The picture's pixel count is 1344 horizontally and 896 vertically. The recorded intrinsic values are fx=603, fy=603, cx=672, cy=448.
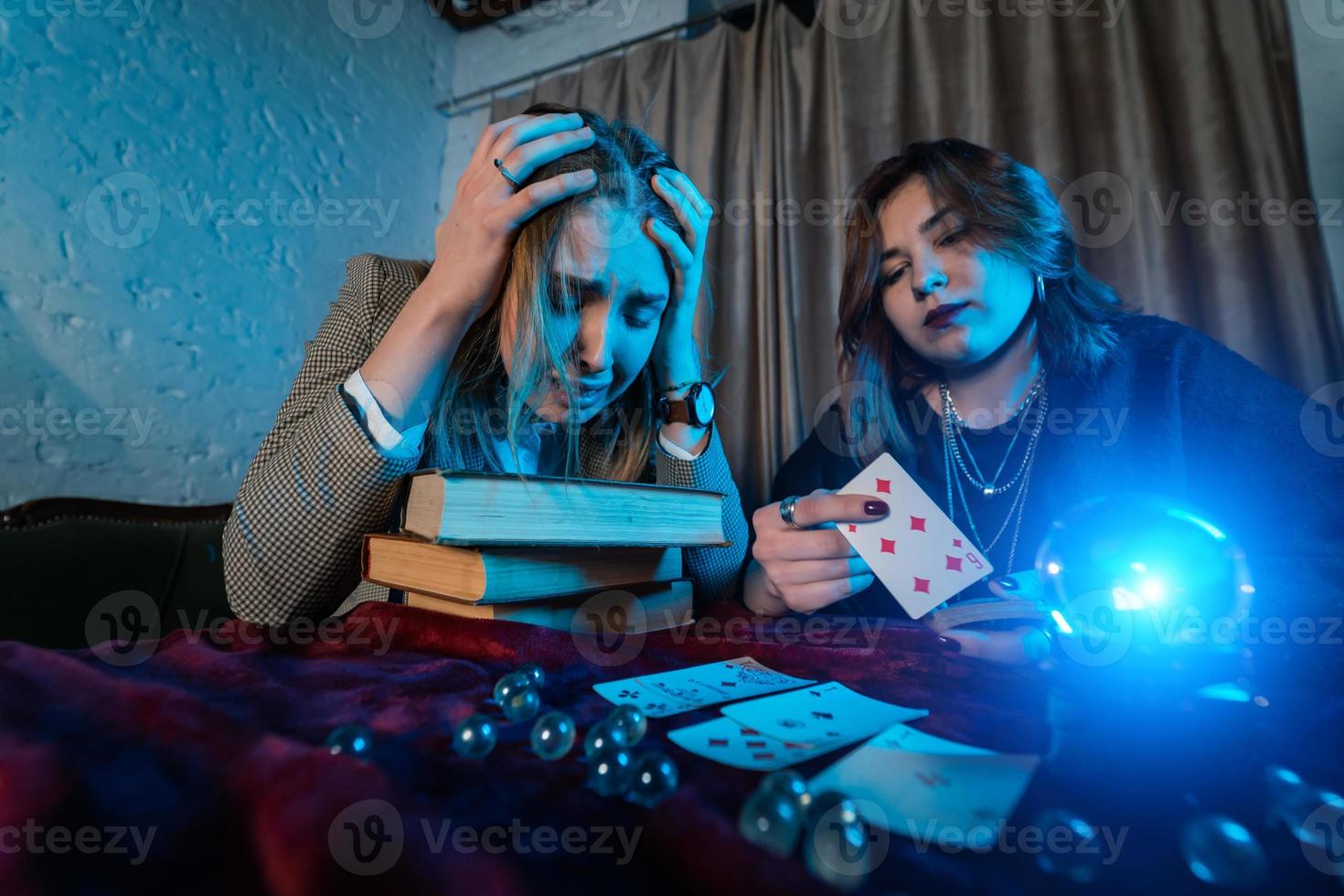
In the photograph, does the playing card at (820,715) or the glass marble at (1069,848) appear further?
the playing card at (820,715)

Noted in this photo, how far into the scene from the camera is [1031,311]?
42.4 inches

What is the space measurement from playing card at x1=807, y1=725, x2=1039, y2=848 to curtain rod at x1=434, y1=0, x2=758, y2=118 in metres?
2.37

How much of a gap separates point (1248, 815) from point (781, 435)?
154 centimetres

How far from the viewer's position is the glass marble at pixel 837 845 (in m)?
0.25

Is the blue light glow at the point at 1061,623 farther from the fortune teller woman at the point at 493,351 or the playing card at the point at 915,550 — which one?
the fortune teller woman at the point at 493,351

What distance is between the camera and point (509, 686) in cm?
46
